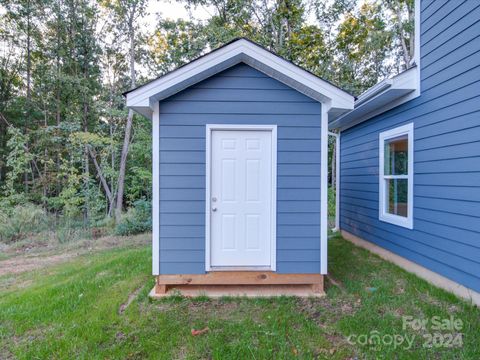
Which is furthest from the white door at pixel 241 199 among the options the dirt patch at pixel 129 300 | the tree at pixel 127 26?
the tree at pixel 127 26

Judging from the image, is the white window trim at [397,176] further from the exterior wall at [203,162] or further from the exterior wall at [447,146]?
the exterior wall at [203,162]

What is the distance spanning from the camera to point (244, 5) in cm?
1074

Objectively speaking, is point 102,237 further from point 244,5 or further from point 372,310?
point 244,5

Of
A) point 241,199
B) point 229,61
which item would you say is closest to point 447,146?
point 241,199

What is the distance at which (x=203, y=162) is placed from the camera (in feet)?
10.9

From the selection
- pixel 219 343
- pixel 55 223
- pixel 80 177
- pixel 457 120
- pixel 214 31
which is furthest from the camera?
pixel 214 31

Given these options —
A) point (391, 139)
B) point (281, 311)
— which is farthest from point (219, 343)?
point (391, 139)

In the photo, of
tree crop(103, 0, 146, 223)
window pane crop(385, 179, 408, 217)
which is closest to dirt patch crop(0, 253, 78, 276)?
tree crop(103, 0, 146, 223)

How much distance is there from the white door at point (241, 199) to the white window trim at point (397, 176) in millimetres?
2290

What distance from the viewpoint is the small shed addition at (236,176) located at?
3328 mm

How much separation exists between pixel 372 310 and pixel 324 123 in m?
2.17

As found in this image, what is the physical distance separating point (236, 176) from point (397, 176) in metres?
2.90

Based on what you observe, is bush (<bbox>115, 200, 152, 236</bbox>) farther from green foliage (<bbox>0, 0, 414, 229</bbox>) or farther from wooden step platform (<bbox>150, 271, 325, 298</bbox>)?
wooden step platform (<bbox>150, 271, 325, 298</bbox>)

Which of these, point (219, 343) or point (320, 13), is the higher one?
point (320, 13)
